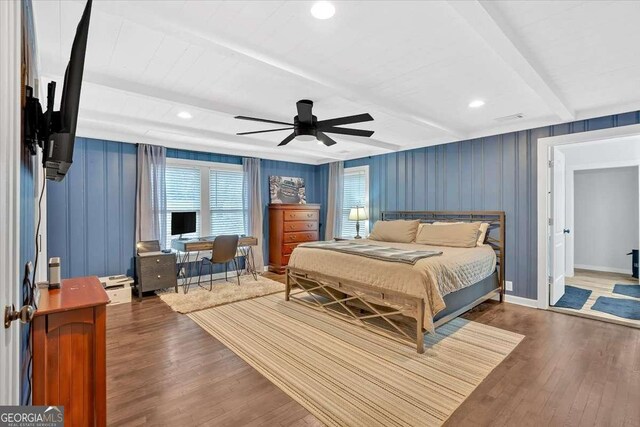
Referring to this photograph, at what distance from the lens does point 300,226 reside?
20.6 ft

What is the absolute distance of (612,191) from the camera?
6043 millimetres

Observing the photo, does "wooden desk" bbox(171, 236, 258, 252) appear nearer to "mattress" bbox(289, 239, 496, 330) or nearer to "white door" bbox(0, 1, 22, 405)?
"mattress" bbox(289, 239, 496, 330)

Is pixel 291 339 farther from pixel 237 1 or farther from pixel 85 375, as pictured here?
pixel 237 1

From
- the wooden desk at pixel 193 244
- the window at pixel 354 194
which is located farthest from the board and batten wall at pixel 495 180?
the wooden desk at pixel 193 244

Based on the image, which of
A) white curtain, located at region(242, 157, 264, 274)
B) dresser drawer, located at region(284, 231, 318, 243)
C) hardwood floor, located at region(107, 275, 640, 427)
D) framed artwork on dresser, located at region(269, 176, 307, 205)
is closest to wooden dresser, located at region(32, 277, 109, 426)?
hardwood floor, located at region(107, 275, 640, 427)

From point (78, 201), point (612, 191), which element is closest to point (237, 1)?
point (78, 201)

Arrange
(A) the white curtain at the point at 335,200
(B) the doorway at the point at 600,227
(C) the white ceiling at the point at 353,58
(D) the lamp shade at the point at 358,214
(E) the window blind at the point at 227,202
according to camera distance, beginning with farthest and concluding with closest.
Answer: (A) the white curtain at the point at 335,200, (D) the lamp shade at the point at 358,214, (E) the window blind at the point at 227,202, (B) the doorway at the point at 600,227, (C) the white ceiling at the point at 353,58

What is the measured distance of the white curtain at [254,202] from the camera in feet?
19.6

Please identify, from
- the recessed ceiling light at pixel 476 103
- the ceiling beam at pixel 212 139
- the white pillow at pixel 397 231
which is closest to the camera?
the recessed ceiling light at pixel 476 103

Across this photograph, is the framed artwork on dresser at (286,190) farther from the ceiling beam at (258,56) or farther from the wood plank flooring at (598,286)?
the wood plank flooring at (598,286)

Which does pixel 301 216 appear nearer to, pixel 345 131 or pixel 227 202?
pixel 227 202

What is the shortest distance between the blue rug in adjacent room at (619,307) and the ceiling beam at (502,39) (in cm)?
282

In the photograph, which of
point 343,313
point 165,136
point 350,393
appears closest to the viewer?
point 350,393

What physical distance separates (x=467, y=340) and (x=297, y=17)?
10.1 feet
